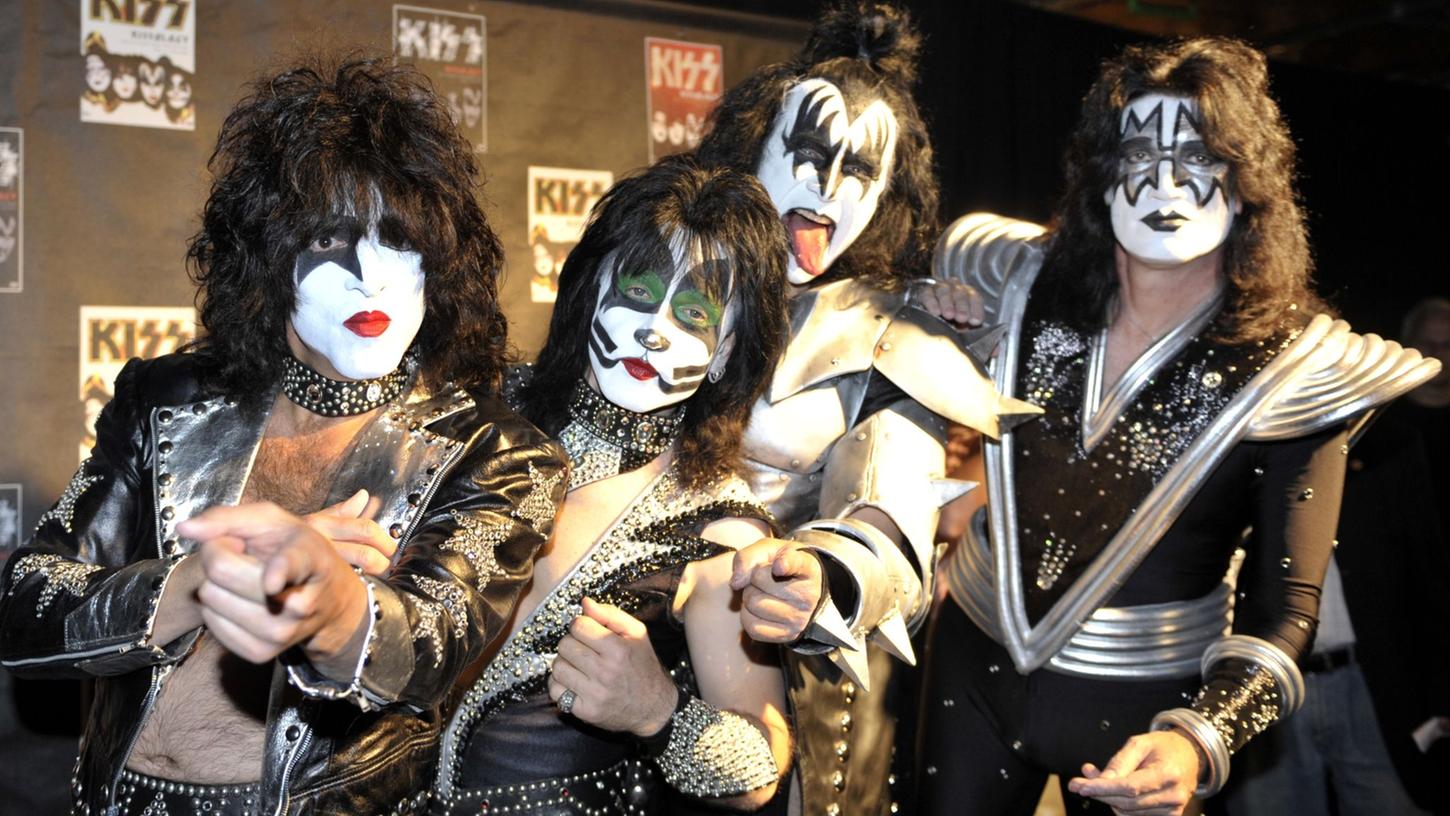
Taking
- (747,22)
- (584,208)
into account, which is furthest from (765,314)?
(747,22)

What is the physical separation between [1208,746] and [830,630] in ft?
2.38

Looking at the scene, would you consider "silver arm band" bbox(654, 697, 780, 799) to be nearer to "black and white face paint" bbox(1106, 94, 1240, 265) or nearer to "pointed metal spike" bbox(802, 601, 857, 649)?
"pointed metal spike" bbox(802, 601, 857, 649)

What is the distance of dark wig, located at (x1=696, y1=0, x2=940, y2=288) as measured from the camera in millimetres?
2686

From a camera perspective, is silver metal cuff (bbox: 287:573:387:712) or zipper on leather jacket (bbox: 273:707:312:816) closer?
silver metal cuff (bbox: 287:573:387:712)

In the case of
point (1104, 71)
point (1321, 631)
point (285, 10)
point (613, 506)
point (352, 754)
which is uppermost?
point (285, 10)

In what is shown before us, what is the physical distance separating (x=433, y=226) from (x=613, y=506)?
1.90ft

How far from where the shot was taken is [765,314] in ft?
7.66

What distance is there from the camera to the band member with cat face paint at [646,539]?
7.10 feet

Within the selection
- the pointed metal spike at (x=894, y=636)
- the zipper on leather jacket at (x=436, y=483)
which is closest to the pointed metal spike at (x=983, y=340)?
→ the pointed metal spike at (x=894, y=636)

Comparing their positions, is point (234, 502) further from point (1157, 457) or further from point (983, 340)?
point (1157, 457)

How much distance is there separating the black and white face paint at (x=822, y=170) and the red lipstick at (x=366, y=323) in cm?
90

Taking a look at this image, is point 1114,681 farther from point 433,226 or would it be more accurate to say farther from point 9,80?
point 9,80

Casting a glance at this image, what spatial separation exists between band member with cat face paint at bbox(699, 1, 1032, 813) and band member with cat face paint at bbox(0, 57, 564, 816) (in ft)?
1.97

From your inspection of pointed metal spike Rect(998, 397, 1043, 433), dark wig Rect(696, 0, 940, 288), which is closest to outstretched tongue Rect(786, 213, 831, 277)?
dark wig Rect(696, 0, 940, 288)
